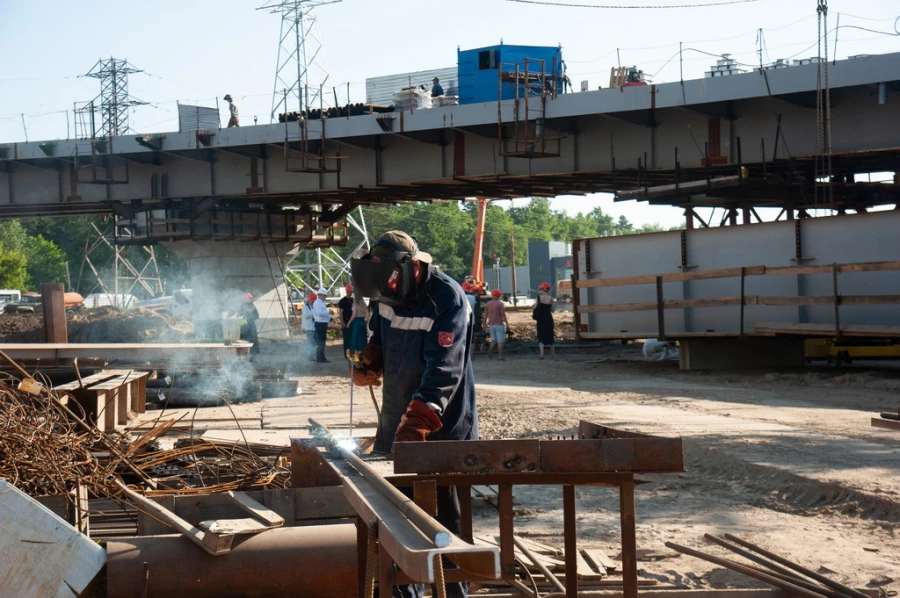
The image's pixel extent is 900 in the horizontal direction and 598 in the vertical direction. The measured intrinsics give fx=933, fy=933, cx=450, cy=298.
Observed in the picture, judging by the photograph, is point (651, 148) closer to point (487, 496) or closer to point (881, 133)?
point (881, 133)

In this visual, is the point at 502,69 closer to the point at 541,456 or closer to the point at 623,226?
the point at 541,456

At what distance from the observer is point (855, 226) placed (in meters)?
16.1

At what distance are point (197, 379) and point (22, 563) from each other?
11.1 meters

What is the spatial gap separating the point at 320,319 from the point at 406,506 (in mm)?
20475

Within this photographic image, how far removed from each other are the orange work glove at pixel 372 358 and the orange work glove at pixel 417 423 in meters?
0.90

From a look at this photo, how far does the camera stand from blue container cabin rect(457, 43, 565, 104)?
24.1 m

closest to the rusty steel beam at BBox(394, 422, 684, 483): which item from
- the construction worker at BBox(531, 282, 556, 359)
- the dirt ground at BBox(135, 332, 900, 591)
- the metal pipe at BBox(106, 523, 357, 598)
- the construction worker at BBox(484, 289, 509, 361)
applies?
the metal pipe at BBox(106, 523, 357, 598)

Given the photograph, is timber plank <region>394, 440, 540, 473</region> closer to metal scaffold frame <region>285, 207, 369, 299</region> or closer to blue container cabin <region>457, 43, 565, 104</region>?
blue container cabin <region>457, 43, 565, 104</region>

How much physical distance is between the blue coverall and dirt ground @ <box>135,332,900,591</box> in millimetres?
1492

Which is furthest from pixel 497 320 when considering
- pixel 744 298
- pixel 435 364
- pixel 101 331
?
pixel 435 364

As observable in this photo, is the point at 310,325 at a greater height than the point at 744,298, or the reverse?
the point at 744,298

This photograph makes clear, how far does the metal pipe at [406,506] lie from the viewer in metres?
2.52

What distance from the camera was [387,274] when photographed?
184 inches

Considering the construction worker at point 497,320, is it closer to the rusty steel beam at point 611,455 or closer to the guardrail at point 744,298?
the guardrail at point 744,298
